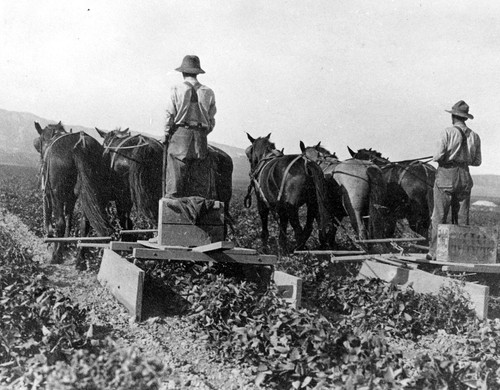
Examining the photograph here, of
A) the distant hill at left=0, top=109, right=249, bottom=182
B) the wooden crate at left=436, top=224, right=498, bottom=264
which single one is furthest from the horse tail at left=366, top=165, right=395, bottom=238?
the distant hill at left=0, top=109, right=249, bottom=182

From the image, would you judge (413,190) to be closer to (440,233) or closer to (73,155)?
(440,233)

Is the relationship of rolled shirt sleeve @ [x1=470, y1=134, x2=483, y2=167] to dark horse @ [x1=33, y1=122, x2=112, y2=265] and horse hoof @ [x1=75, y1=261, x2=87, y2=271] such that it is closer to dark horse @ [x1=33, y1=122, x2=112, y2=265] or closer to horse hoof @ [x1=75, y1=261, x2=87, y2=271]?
dark horse @ [x1=33, y1=122, x2=112, y2=265]

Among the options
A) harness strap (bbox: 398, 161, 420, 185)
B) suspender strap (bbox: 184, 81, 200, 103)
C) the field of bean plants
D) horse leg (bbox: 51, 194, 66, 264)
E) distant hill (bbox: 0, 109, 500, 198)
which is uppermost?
distant hill (bbox: 0, 109, 500, 198)

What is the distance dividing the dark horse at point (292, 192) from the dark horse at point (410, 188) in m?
1.43

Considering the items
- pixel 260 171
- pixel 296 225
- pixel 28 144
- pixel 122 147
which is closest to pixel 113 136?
pixel 122 147

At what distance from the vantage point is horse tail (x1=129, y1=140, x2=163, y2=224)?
784 centimetres

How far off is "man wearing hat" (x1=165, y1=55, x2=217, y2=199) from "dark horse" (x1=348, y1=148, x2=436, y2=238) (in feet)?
13.5

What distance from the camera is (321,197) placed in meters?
8.14

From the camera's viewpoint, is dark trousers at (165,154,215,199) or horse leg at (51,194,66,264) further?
horse leg at (51,194,66,264)

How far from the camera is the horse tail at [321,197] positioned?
811 centimetres

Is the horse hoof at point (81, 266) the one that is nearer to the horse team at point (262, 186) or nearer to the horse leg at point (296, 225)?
the horse team at point (262, 186)

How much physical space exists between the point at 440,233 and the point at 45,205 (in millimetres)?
5624

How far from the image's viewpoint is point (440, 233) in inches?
240

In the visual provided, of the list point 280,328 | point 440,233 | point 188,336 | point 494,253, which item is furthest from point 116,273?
point 494,253
